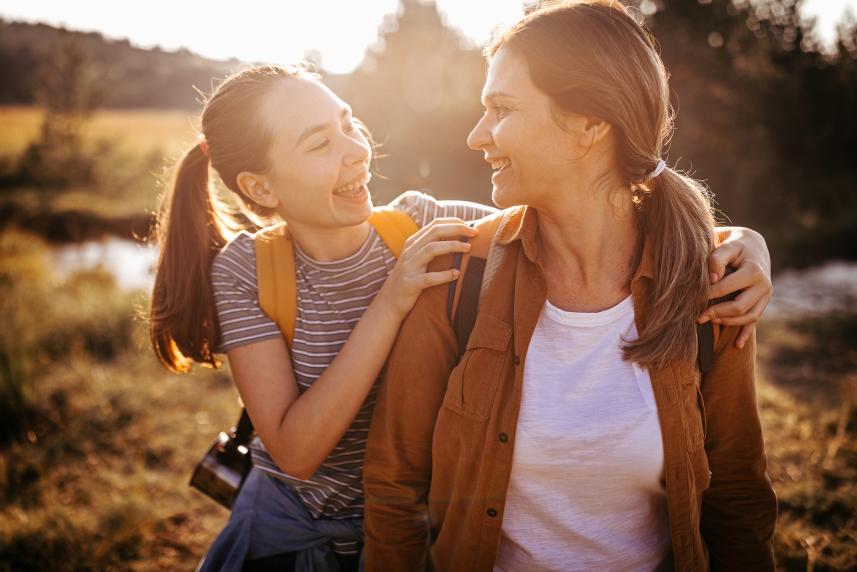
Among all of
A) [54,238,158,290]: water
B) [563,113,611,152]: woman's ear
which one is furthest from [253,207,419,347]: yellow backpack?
[54,238,158,290]: water

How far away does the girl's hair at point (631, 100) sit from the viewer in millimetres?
1576

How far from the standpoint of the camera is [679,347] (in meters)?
1.59

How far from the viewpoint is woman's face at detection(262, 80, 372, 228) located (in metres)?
1.98

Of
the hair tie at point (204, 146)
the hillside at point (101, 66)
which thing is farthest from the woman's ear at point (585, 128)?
the hillside at point (101, 66)

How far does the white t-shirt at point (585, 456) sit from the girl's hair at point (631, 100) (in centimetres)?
10

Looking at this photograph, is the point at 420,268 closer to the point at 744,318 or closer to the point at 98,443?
the point at 744,318

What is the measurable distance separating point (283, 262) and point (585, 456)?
3.70 feet

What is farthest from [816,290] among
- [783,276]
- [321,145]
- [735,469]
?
[321,145]

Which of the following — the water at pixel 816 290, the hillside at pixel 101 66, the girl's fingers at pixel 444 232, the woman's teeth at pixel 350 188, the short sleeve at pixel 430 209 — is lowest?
the water at pixel 816 290

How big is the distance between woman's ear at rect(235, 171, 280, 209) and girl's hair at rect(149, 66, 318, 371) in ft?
0.08

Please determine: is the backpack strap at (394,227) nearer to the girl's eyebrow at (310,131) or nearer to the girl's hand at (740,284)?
the girl's eyebrow at (310,131)

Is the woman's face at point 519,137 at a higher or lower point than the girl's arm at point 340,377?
higher

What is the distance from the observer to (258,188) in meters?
2.15

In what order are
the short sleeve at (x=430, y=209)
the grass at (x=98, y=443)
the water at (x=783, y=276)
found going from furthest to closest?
the water at (x=783, y=276) → the grass at (x=98, y=443) → the short sleeve at (x=430, y=209)
